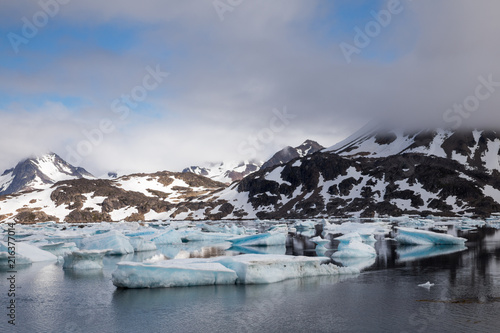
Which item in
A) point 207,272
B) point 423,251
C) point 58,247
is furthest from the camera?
point 58,247

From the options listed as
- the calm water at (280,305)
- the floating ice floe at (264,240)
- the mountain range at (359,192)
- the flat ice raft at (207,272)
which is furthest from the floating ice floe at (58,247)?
the mountain range at (359,192)

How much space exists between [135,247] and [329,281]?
28.6 metres

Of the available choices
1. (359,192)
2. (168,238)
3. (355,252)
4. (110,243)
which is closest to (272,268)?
(355,252)

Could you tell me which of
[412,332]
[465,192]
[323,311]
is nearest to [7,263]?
[323,311]

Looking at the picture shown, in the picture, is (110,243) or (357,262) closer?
(357,262)

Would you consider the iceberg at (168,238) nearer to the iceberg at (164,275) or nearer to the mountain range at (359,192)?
the iceberg at (164,275)

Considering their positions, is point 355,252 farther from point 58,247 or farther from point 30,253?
point 58,247

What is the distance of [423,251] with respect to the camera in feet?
136

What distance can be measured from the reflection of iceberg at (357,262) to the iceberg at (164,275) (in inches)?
484

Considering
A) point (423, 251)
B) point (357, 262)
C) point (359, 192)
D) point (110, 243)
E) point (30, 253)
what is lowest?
point (423, 251)

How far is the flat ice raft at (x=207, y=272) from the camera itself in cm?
2362

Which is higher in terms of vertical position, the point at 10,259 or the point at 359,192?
the point at 359,192

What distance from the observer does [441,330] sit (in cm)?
1538

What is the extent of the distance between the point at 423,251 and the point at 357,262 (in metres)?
11.0
